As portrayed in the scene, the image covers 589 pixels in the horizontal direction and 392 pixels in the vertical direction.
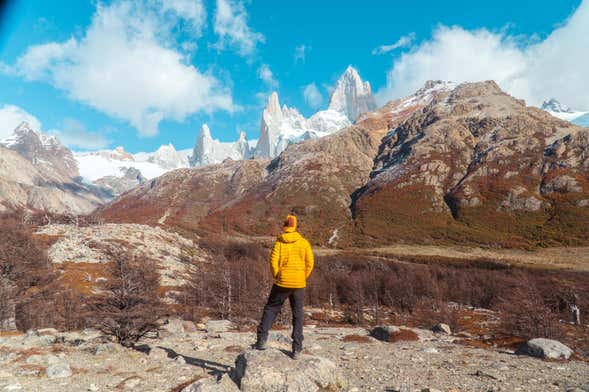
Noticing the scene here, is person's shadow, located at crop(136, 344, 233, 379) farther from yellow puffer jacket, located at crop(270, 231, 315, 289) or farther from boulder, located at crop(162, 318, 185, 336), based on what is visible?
boulder, located at crop(162, 318, 185, 336)

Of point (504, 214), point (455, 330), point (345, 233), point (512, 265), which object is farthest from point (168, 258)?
point (504, 214)

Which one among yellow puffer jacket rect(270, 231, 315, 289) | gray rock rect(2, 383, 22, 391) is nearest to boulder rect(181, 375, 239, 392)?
yellow puffer jacket rect(270, 231, 315, 289)

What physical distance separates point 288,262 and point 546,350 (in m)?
15.8

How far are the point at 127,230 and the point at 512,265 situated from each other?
115 meters

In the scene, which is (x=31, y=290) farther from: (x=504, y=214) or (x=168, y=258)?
(x=504, y=214)

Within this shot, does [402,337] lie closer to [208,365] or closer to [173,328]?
[173,328]

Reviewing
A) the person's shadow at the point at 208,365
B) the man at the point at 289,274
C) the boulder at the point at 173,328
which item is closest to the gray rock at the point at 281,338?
the person's shadow at the point at 208,365

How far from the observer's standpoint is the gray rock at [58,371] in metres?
13.3

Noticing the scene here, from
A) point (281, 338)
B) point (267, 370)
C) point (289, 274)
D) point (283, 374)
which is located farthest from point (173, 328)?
point (283, 374)

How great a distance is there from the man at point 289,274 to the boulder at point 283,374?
37.8 inches

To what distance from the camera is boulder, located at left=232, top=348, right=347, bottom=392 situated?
10.3m

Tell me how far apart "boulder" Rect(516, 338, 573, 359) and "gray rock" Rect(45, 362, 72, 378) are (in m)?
21.8

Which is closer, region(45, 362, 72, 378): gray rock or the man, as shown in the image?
the man

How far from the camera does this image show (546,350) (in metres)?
18.6
